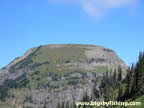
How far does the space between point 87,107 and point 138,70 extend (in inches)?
1408

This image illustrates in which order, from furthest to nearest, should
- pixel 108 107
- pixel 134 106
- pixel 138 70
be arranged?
pixel 138 70, pixel 108 107, pixel 134 106

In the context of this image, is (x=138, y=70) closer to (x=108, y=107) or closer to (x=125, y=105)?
(x=108, y=107)

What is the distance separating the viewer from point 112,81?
199 metres

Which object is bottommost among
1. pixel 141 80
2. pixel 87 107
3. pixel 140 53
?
pixel 87 107

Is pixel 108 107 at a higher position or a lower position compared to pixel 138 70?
lower

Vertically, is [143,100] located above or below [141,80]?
below

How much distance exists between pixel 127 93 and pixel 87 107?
25400 mm

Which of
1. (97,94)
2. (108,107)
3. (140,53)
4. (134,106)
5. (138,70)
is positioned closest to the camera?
(134,106)

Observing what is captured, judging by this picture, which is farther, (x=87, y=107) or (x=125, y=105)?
(x=87, y=107)

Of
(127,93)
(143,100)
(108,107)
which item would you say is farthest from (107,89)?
(143,100)

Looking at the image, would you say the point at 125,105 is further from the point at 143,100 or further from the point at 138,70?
the point at 138,70

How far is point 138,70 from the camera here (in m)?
141

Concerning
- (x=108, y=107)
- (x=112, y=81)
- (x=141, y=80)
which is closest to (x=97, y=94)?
(x=112, y=81)

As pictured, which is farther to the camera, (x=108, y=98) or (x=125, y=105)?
(x=108, y=98)
